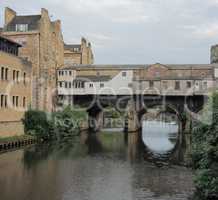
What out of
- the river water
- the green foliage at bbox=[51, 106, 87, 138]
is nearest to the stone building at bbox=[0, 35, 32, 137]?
the river water

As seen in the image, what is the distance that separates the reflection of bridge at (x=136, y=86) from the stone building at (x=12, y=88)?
19324mm

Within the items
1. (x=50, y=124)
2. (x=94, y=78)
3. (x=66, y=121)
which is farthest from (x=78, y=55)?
(x=50, y=124)

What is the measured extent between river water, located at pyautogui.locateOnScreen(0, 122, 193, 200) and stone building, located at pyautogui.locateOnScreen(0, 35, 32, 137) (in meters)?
4.52

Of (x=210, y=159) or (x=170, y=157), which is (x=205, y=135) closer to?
(x=210, y=159)

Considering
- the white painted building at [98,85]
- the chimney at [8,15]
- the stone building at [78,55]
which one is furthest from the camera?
the stone building at [78,55]

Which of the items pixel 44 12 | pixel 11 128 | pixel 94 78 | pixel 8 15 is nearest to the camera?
pixel 11 128

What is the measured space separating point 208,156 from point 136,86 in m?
46.4

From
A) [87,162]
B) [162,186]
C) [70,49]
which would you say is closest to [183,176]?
[162,186]

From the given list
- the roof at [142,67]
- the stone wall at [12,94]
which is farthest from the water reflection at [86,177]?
the roof at [142,67]

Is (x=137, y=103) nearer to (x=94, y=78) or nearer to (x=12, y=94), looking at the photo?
(x=94, y=78)

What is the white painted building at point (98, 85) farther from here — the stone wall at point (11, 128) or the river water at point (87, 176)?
the river water at point (87, 176)

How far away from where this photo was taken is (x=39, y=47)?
203ft

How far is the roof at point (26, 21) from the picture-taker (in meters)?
63.5

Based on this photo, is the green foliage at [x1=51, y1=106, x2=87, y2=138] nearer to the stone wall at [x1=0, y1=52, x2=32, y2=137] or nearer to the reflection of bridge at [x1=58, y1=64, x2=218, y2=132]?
the stone wall at [x1=0, y1=52, x2=32, y2=137]
